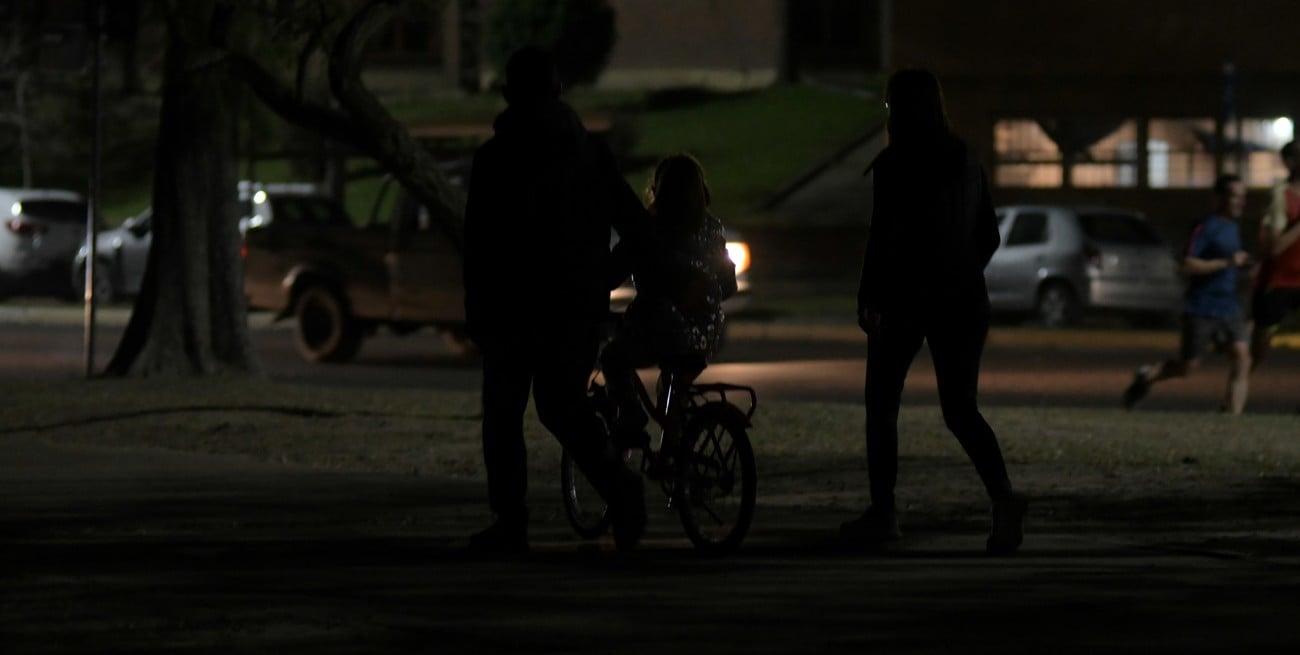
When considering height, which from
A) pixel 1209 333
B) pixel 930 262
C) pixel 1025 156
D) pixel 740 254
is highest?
pixel 1025 156

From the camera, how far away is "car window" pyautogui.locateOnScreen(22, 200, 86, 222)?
36469 millimetres

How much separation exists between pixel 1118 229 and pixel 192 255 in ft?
47.5

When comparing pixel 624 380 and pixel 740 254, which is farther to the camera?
pixel 740 254

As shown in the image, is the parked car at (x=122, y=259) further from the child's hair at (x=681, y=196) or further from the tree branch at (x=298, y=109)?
the child's hair at (x=681, y=196)

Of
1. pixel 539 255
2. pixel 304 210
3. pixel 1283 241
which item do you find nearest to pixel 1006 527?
pixel 539 255

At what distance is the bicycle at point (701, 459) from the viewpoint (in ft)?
32.9

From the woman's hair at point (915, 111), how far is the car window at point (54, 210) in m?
27.5

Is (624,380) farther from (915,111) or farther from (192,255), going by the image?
(192,255)

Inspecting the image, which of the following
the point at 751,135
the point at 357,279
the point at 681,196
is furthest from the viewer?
the point at 751,135

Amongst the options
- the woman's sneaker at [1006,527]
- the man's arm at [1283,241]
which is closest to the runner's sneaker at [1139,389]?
the man's arm at [1283,241]

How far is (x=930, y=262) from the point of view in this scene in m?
10.2

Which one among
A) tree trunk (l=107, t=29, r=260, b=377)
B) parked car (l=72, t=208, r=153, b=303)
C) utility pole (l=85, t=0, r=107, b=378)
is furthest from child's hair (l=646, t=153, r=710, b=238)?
parked car (l=72, t=208, r=153, b=303)

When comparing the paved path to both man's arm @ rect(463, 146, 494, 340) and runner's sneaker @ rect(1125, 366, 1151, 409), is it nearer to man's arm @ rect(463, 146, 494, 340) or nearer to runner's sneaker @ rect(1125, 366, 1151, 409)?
man's arm @ rect(463, 146, 494, 340)

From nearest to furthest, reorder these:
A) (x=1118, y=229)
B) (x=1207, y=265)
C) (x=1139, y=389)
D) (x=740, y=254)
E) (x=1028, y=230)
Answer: (x=1207, y=265)
(x=1139, y=389)
(x=740, y=254)
(x=1028, y=230)
(x=1118, y=229)
